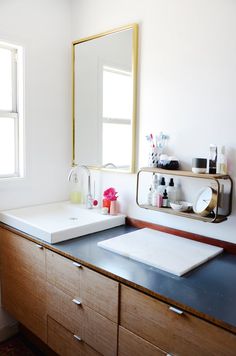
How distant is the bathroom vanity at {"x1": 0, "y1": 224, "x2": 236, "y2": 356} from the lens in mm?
1170

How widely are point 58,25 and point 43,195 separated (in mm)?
1356

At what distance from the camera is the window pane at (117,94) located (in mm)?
2141

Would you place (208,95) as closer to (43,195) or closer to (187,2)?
(187,2)

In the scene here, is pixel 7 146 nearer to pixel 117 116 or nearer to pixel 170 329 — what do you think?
pixel 117 116

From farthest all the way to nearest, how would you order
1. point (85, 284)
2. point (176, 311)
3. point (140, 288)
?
1. point (85, 284)
2. point (140, 288)
3. point (176, 311)

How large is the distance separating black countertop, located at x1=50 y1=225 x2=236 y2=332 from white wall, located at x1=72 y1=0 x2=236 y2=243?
0.35 metres

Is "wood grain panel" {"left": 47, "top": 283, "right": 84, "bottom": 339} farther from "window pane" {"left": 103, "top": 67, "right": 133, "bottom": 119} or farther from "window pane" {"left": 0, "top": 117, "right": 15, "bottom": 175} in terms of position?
"window pane" {"left": 103, "top": 67, "right": 133, "bottom": 119}

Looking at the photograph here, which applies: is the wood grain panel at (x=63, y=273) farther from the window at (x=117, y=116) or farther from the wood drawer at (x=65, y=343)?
the window at (x=117, y=116)

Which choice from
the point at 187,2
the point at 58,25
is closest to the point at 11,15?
the point at 58,25

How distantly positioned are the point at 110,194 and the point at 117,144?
37cm

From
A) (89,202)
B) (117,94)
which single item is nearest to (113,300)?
(89,202)

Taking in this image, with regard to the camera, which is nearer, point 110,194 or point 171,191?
point 171,191

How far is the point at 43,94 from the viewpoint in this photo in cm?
240

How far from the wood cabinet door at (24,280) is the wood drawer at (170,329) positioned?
27.4 inches
